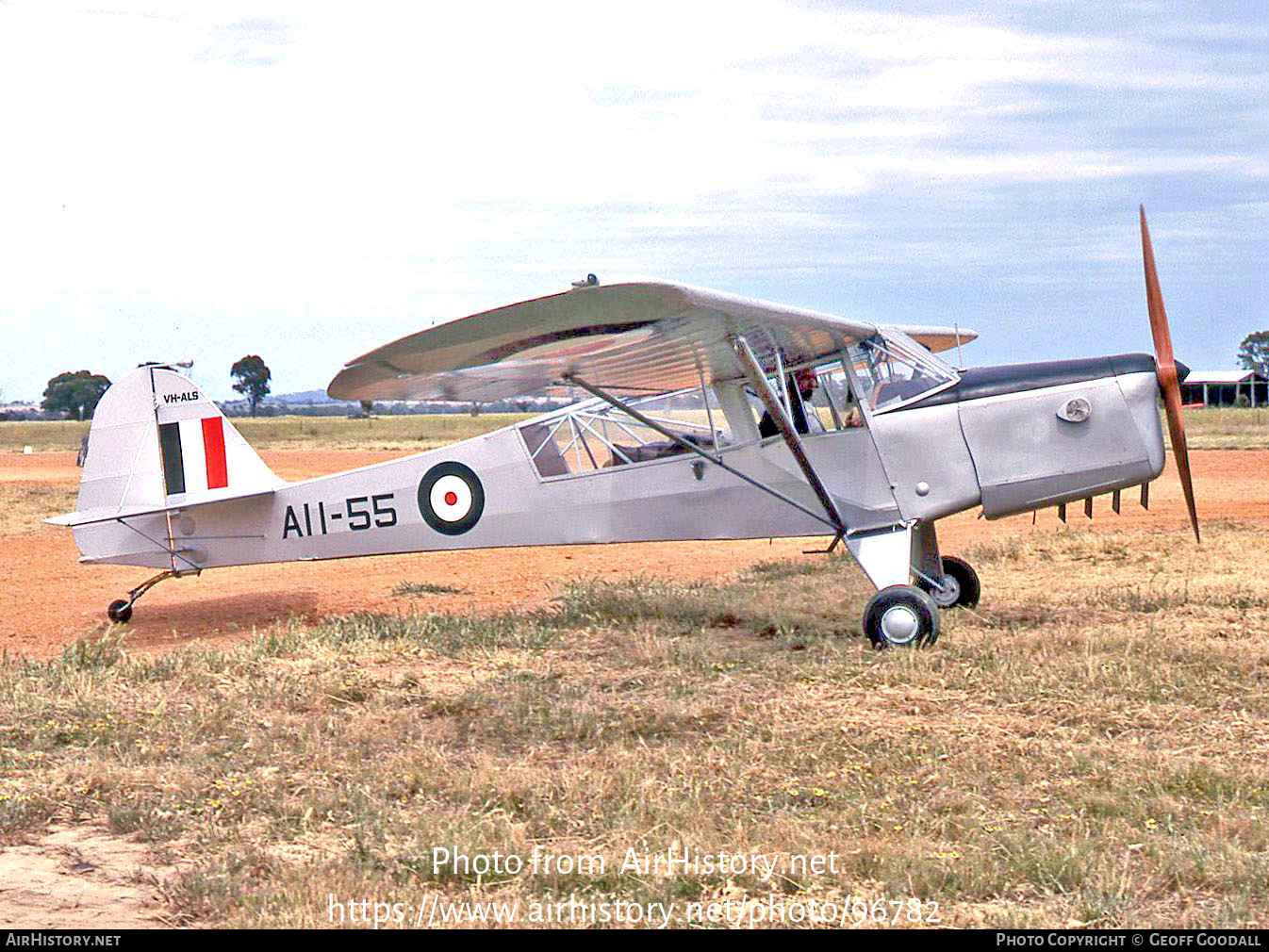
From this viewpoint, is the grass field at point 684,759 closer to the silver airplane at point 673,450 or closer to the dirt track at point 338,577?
the silver airplane at point 673,450

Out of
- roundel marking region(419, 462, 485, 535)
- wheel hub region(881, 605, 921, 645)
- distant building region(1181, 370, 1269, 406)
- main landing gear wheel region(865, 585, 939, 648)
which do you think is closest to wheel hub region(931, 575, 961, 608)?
main landing gear wheel region(865, 585, 939, 648)

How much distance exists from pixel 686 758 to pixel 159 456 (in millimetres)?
6807

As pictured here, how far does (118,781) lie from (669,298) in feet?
13.0

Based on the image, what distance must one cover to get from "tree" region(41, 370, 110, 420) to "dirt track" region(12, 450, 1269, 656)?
86756 mm

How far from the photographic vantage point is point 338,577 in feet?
47.1

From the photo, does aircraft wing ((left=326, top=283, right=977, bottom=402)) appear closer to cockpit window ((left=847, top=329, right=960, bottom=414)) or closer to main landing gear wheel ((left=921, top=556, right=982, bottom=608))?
cockpit window ((left=847, top=329, right=960, bottom=414))

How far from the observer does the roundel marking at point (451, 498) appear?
10531 millimetres

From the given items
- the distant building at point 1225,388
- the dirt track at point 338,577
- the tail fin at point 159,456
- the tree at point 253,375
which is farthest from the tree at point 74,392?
the tail fin at point 159,456

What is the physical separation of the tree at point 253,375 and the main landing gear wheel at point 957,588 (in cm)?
10724

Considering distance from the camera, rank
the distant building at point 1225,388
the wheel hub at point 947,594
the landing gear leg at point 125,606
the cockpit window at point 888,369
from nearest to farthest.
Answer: the cockpit window at point 888,369, the wheel hub at point 947,594, the landing gear leg at point 125,606, the distant building at point 1225,388

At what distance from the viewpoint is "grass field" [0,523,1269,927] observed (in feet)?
15.1

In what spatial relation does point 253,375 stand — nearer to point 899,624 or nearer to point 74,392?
point 74,392

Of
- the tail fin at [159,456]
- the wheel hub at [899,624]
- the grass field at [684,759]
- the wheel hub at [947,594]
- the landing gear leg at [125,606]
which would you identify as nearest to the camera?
the grass field at [684,759]

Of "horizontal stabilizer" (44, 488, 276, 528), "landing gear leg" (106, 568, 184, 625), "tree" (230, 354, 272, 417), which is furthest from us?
"tree" (230, 354, 272, 417)
